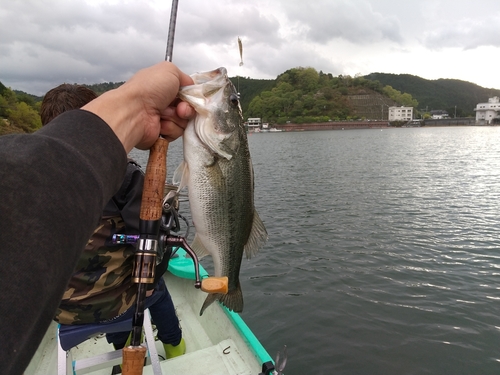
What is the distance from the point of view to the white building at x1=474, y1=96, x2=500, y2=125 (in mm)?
131375

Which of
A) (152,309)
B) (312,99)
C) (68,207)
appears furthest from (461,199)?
(312,99)

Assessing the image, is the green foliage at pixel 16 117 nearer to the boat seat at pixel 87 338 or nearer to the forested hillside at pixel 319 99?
the boat seat at pixel 87 338

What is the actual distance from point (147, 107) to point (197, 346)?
13.4 ft

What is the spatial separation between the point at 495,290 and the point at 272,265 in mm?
5647

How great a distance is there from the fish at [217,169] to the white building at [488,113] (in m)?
157

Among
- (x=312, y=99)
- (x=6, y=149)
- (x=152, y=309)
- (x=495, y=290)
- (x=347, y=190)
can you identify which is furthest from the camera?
(x=312, y=99)

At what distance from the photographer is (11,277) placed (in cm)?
76

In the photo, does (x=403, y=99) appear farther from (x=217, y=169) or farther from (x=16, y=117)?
(x=217, y=169)

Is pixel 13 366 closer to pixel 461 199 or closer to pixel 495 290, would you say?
pixel 495 290

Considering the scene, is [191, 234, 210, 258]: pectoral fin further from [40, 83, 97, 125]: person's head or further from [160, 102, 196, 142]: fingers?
[40, 83, 97, 125]: person's head

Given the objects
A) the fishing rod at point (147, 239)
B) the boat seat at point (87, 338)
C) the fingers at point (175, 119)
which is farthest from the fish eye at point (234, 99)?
the boat seat at point (87, 338)

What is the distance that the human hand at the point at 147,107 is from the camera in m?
1.61

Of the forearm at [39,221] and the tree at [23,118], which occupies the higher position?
the tree at [23,118]

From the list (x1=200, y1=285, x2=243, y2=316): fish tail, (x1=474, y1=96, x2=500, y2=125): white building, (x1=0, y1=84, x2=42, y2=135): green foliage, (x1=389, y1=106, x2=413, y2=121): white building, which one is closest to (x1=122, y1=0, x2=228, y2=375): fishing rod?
(x1=200, y1=285, x2=243, y2=316): fish tail
